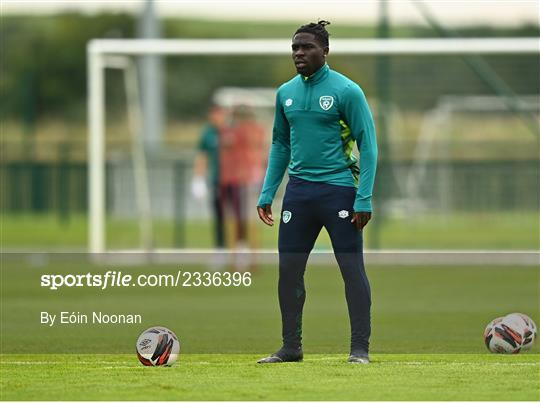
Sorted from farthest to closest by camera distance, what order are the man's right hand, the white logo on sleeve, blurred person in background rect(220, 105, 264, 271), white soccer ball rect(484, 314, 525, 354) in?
1. blurred person in background rect(220, 105, 264, 271)
2. white soccer ball rect(484, 314, 525, 354)
3. the man's right hand
4. the white logo on sleeve

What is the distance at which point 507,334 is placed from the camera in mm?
10750

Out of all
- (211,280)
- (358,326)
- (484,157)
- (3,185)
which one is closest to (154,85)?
(3,185)

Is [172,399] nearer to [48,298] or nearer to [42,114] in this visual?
[48,298]

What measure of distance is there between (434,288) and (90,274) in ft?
14.4

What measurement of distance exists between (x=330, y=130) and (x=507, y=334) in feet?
6.99

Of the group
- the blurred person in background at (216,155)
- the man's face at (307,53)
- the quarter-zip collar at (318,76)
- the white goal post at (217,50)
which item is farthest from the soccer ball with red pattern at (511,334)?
the white goal post at (217,50)

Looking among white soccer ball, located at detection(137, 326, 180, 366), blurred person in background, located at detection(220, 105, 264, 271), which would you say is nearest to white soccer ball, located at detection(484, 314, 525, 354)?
white soccer ball, located at detection(137, 326, 180, 366)

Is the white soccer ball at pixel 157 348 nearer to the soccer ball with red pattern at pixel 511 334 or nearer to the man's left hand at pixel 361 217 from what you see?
the man's left hand at pixel 361 217

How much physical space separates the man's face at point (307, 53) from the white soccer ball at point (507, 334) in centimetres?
241

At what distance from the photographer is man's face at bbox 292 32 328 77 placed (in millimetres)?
9766

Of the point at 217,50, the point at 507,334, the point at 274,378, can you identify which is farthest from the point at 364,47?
the point at 274,378

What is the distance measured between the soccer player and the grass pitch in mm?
438

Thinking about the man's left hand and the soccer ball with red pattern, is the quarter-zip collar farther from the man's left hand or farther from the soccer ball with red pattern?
the soccer ball with red pattern

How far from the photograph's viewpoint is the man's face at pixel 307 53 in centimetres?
977
